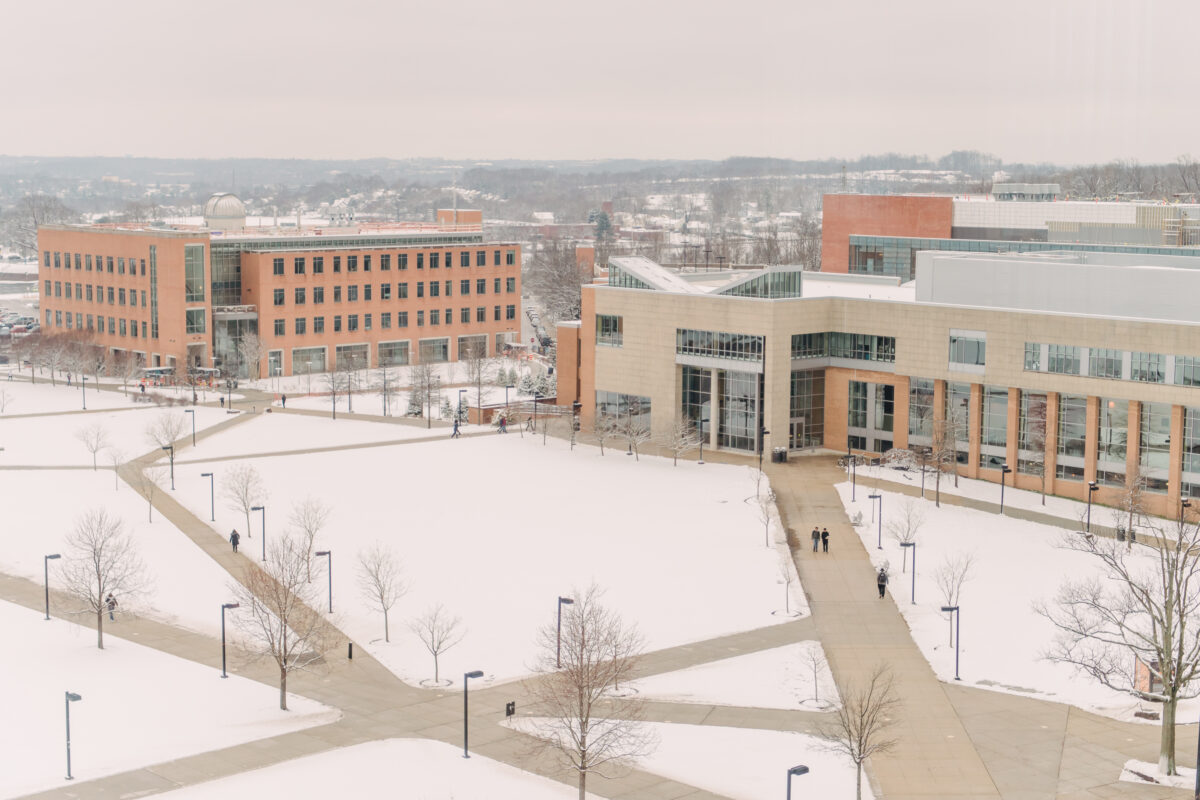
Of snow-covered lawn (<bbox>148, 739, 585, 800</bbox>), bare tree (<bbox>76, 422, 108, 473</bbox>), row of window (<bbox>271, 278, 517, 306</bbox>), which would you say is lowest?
snow-covered lawn (<bbox>148, 739, 585, 800</bbox>)

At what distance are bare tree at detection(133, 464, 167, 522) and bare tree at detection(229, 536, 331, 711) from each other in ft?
50.5

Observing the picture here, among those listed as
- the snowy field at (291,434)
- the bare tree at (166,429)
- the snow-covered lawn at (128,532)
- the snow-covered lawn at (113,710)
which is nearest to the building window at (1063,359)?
the snowy field at (291,434)

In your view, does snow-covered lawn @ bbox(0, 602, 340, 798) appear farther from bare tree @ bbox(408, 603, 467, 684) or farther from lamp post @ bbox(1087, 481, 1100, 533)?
lamp post @ bbox(1087, 481, 1100, 533)

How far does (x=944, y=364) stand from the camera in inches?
3194

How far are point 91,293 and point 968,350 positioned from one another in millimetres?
77181

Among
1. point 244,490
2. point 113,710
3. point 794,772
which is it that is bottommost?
point 113,710

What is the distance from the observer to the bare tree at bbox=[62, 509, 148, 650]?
52.4 m

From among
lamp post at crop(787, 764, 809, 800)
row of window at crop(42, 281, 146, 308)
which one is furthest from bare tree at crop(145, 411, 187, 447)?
lamp post at crop(787, 764, 809, 800)

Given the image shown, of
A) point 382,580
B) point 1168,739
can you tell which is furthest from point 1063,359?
point 1168,739

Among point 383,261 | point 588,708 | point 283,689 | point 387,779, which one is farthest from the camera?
point 383,261

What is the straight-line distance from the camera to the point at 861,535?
68.2 metres

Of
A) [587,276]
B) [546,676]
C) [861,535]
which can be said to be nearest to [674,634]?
[546,676]

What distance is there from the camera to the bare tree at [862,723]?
3866 centimetres

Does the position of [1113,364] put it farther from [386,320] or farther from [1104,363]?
[386,320]
